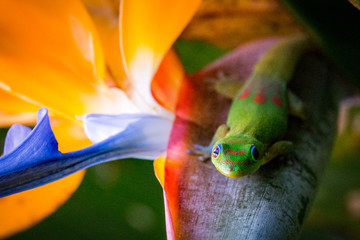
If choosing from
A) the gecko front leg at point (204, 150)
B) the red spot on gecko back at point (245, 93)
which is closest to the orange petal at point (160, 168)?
the gecko front leg at point (204, 150)

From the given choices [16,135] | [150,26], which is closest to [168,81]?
[150,26]

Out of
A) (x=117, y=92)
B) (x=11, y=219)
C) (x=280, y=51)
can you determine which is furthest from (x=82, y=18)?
(x=280, y=51)

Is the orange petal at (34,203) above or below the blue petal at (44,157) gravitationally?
below

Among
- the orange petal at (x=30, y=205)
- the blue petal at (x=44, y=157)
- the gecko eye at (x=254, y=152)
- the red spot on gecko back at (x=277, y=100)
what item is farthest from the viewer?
the red spot on gecko back at (x=277, y=100)

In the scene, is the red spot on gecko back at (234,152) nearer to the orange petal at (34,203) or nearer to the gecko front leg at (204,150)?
A: the gecko front leg at (204,150)

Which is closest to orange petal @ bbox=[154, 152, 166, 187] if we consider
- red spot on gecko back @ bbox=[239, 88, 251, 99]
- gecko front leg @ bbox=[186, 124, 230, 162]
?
gecko front leg @ bbox=[186, 124, 230, 162]

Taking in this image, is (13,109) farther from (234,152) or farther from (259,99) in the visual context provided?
(259,99)

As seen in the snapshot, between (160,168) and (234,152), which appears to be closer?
(160,168)
